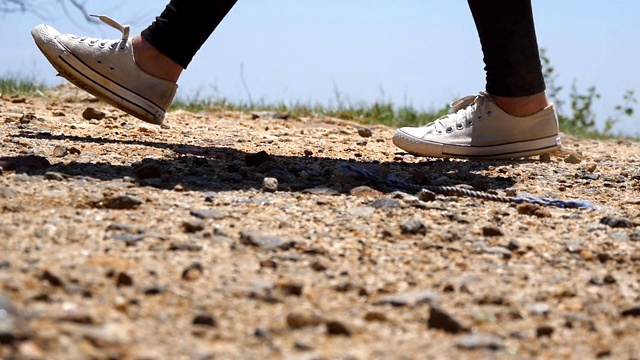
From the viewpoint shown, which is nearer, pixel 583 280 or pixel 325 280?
pixel 325 280

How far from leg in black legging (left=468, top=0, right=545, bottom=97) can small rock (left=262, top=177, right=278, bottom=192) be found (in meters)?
0.96

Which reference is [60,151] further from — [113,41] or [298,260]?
[298,260]

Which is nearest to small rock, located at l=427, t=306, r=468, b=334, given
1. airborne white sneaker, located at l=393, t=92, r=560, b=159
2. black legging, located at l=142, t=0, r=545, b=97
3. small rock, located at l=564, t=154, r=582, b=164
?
black legging, located at l=142, t=0, r=545, b=97

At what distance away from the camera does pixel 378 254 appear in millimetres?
1964

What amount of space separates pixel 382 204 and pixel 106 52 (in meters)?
1.33

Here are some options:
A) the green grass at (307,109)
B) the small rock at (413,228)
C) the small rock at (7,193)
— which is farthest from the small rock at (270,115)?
the small rock at (413,228)

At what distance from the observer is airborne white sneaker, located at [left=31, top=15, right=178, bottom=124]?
324cm

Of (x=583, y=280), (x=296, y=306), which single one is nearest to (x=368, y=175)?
(x=583, y=280)

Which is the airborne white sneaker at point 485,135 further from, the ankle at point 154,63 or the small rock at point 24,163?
the small rock at point 24,163

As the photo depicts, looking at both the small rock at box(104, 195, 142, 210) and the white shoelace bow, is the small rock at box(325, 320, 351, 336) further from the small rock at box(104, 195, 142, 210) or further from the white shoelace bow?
the white shoelace bow

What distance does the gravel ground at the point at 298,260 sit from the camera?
4.67 feet

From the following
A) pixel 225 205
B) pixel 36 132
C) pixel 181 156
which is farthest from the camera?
pixel 36 132

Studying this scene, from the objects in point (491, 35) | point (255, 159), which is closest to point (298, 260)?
point (255, 159)

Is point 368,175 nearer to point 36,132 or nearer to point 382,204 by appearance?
point 382,204
